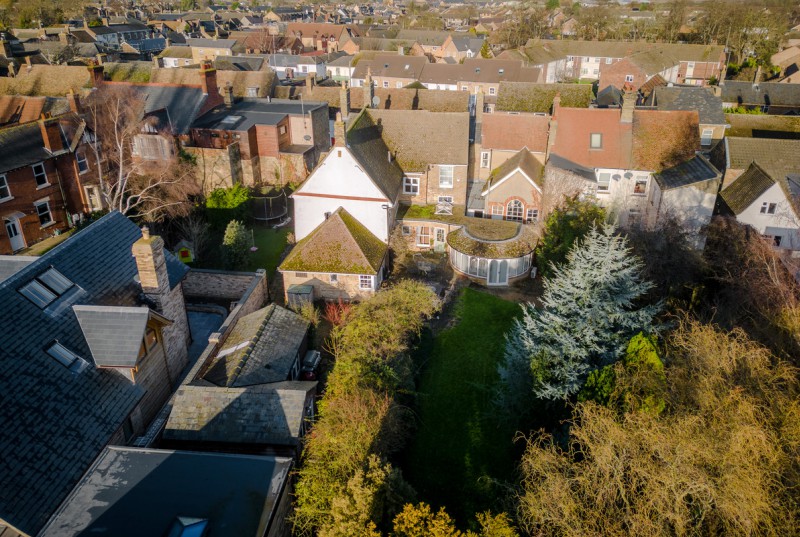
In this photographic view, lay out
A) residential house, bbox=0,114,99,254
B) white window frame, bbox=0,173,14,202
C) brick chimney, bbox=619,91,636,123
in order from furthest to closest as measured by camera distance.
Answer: brick chimney, bbox=619,91,636,123 → residential house, bbox=0,114,99,254 → white window frame, bbox=0,173,14,202

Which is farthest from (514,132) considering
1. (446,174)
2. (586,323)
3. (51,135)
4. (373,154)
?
(51,135)

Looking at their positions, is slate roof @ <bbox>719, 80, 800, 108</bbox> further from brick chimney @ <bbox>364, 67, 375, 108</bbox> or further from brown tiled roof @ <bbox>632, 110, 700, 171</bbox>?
brick chimney @ <bbox>364, 67, 375, 108</bbox>

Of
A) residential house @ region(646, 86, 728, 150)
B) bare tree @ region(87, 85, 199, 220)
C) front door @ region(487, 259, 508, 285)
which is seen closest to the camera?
front door @ region(487, 259, 508, 285)

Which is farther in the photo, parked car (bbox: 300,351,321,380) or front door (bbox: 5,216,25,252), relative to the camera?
front door (bbox: 5,216,25,252)

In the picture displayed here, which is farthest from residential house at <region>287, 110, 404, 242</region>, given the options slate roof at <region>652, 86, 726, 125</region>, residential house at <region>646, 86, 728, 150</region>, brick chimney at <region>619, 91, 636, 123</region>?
slate roof at <region>652, 86, 726, 125</region>

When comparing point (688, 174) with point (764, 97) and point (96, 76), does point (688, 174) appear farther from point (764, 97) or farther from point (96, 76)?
point (96, 76)

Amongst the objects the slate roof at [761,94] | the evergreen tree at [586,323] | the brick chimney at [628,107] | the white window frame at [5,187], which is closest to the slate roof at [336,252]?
the evergreen tree at [586,323]

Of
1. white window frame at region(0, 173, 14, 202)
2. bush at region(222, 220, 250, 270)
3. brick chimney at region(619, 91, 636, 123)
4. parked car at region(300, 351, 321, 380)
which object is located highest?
brick chimney at region(619, 91, 636, 123)
